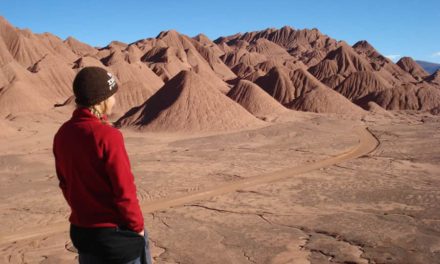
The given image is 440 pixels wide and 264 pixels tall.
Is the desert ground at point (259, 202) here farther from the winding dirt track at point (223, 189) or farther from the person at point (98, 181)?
the person at point (98, 181)

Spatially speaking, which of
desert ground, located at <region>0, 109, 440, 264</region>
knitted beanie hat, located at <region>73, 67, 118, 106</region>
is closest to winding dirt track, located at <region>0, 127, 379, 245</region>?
desert ground, located at <region>0, 109, 440, 264</region>

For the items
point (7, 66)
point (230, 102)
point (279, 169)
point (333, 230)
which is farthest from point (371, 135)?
point (7, 66)

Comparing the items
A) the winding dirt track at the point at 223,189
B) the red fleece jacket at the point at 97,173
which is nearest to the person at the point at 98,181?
the red fleece jacket at the point at 97,173

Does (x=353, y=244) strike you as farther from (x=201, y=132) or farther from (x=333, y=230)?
(x=201, y=132)

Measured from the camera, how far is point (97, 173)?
6.87ft

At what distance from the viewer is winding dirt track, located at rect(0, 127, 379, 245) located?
7669 millimetres

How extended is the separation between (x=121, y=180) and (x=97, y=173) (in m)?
0.12

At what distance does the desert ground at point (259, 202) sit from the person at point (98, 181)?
413 cm

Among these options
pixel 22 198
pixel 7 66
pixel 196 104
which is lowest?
pixel 22 198

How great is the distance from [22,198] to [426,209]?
342 inches

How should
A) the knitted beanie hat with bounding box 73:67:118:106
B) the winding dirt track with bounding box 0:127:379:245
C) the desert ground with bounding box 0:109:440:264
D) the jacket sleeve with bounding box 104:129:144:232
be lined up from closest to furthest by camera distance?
the jacket sleeve with bounding box 104:129:144:232 → the knitted beanie hat with bounding box 73:67:118:106 → the desert ground with bounding box 0:109:440:264 → the winding dirt track with bounding box 0:127:379:245

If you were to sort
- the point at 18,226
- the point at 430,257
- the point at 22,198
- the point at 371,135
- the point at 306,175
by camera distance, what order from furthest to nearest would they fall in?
the point at 371,135
the point at 306,175
the point at 22,198
the point at 18,226
the point at 430,257

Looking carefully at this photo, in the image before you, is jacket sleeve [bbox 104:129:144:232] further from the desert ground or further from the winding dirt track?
the winding dirt track

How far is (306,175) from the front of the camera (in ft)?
41.3
